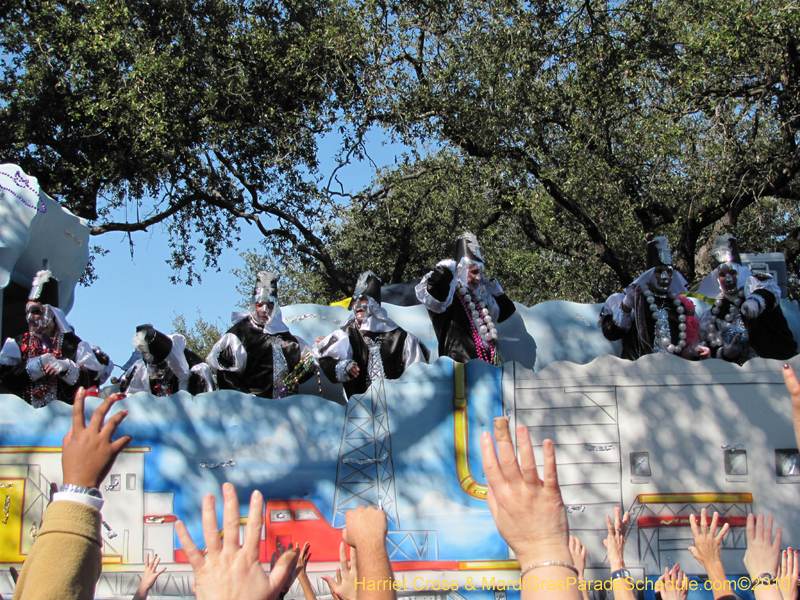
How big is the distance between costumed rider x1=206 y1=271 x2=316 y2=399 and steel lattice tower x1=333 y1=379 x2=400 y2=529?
1277 mm

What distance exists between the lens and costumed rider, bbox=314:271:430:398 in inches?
208

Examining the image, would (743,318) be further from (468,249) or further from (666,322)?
(468,249)

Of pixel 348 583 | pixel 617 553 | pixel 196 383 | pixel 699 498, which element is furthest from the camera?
pixel 196 383

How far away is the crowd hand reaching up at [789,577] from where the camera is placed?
7.22 ft

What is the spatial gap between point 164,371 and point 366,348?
1.73 m

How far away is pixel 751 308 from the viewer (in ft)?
18.2

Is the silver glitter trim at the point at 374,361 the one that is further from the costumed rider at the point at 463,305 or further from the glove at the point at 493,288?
the glove at the point at 493,288

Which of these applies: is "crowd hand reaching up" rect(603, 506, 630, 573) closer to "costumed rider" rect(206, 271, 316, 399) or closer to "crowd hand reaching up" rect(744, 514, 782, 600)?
"crowd hand reaching up" rect(744, 514, 782, 600)

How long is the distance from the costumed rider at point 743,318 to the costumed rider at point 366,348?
2332 millimetres

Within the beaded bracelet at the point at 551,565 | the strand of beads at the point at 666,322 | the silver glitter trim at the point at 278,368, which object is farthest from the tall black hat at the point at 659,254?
the beaded bracelet at the point at 551,565

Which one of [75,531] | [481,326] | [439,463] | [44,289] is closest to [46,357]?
[44,289]

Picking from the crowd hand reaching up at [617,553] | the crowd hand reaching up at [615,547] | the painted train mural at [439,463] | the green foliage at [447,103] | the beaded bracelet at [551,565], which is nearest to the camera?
the beaded bracelet at [551,565]

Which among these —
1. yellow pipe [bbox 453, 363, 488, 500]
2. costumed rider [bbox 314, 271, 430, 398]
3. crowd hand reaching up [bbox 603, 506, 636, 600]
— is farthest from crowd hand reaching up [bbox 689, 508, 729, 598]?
costumed rider [bbox 314, 271, 430, 398]

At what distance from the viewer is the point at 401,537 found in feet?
13.6
